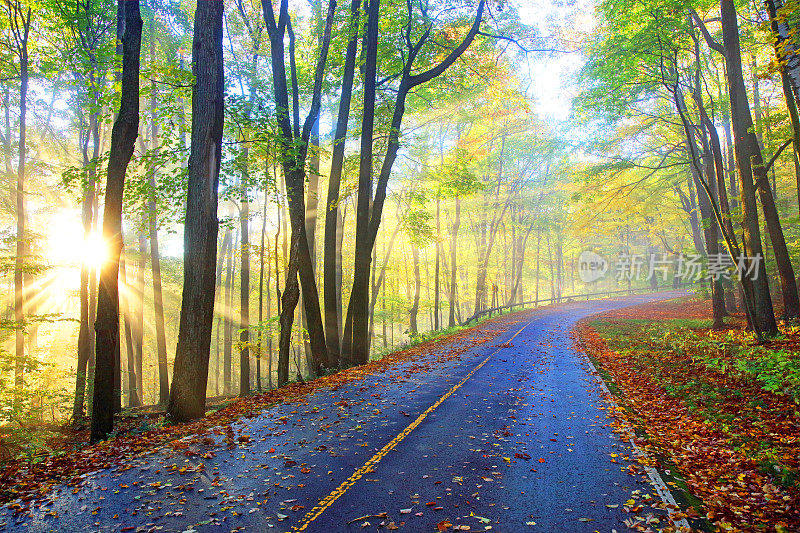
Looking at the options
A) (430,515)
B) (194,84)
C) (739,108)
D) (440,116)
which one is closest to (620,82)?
(739,108)

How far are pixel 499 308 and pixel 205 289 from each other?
92.1 ft

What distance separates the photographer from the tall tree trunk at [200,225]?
816 centimetres

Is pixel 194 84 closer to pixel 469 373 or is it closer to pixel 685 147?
pixel 469 373

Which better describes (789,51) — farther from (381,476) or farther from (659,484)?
(381,476)

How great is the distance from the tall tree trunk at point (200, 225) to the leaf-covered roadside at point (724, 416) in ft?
25.6

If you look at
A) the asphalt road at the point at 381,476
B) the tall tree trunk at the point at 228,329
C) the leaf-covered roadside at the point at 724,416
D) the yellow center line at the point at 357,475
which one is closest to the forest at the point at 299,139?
the leaf-covered roadside at the point at 724,416

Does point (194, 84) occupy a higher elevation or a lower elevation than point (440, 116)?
lower

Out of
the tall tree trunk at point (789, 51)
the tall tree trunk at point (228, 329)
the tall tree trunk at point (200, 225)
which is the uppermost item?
the tall tree trunk at point (789, 51)

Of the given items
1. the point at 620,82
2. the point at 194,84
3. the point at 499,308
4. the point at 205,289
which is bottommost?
the point at 499,308

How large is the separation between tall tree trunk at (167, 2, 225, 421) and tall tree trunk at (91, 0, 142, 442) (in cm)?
104

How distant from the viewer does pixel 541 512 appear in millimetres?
4188

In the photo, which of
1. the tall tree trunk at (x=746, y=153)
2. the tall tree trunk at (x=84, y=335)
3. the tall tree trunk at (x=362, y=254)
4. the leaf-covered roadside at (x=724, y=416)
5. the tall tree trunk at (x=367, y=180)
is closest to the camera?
the leaf-covered roadside at (x=724, y=416)

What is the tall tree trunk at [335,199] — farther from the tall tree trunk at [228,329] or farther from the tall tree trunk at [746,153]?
the tall tree trunk at [228,329]

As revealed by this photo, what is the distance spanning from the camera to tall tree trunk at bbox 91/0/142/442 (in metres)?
7.76
